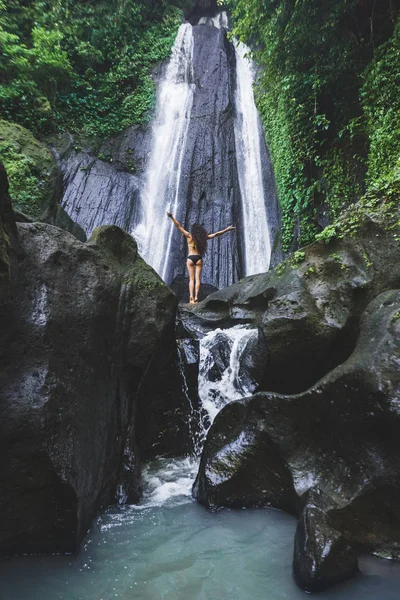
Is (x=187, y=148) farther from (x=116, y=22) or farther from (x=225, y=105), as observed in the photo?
(x=116, y=22)

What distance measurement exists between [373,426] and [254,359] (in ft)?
7.51

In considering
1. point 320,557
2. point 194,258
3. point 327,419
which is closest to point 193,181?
point 194,258

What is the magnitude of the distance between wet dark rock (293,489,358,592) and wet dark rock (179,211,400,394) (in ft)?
6.88

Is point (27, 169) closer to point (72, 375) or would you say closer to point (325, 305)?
point (72, 375)

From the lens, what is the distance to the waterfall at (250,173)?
12.0 m

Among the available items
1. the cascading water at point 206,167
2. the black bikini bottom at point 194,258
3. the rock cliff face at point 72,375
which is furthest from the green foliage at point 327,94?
the rock cliff face at point 72,375

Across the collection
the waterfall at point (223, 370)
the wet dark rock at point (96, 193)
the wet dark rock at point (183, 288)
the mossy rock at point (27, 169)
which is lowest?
the waterfall at point (223, 370)

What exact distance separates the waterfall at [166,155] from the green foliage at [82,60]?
65 cm

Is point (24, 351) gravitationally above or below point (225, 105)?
below

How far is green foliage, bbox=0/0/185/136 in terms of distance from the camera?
40.0ft

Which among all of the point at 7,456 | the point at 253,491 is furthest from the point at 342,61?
the point at 7,456

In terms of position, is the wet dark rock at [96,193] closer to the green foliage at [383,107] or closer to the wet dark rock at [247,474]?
the green foliage at [383,107]

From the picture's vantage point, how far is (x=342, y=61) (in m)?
8.25

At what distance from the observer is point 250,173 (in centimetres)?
1364
